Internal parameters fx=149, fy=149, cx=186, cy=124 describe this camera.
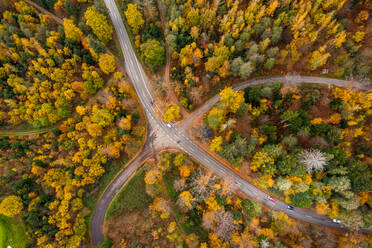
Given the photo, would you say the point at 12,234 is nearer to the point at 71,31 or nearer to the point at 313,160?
the point at 71,31

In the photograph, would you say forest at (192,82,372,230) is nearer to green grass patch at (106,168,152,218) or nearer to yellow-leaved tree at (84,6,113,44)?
green grass patch at (106,168,152,218)

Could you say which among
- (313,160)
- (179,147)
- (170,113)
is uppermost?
(170,113)

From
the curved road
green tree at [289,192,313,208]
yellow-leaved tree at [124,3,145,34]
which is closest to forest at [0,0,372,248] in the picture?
green tree at [289,192,313,208]

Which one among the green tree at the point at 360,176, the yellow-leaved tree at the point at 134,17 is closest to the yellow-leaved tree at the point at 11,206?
the yellow-leaved tree at the point at 134,17

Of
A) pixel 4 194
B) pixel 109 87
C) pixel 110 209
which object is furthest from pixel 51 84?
pixel 110 209

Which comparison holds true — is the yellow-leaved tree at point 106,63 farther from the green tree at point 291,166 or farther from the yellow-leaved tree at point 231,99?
the green tree at point 291,166

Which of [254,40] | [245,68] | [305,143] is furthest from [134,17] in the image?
[305,143]
